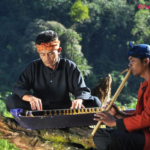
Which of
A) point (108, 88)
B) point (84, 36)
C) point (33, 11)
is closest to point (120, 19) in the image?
point (84, 36)

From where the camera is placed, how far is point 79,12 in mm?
23203

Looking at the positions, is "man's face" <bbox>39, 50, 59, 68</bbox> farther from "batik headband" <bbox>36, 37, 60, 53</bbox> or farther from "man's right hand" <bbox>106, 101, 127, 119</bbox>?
"man's right hand" <bbox>106, 101, 127, 119</bbox>

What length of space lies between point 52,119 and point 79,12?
68.5ft

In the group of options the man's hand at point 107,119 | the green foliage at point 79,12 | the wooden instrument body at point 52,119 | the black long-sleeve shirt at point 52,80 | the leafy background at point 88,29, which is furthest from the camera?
the leafy background at point 88,29

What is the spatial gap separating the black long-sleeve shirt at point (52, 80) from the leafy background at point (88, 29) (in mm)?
18932

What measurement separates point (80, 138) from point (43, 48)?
2.74 ft

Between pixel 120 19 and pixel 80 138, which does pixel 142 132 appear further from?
pixel 120 19

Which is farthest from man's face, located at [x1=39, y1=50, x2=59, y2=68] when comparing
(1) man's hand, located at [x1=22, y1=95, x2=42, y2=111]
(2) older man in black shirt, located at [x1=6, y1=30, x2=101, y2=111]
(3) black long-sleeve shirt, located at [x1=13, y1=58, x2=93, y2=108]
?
(1) man's hand, located at [x1=22, y1=95, x2=42, y2=111]

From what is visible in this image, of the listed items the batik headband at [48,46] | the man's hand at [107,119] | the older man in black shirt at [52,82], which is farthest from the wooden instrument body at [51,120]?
the man's hand at [107,119]

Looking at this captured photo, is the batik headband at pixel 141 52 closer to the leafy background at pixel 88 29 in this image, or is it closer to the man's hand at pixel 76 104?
the man's hand at pixel 76 104

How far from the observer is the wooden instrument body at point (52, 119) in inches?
110

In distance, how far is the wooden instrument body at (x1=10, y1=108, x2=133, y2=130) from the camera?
9.14ft

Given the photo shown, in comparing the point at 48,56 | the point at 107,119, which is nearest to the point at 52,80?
the point at 48,56

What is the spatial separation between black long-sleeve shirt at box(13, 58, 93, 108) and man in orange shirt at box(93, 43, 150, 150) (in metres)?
0.82
